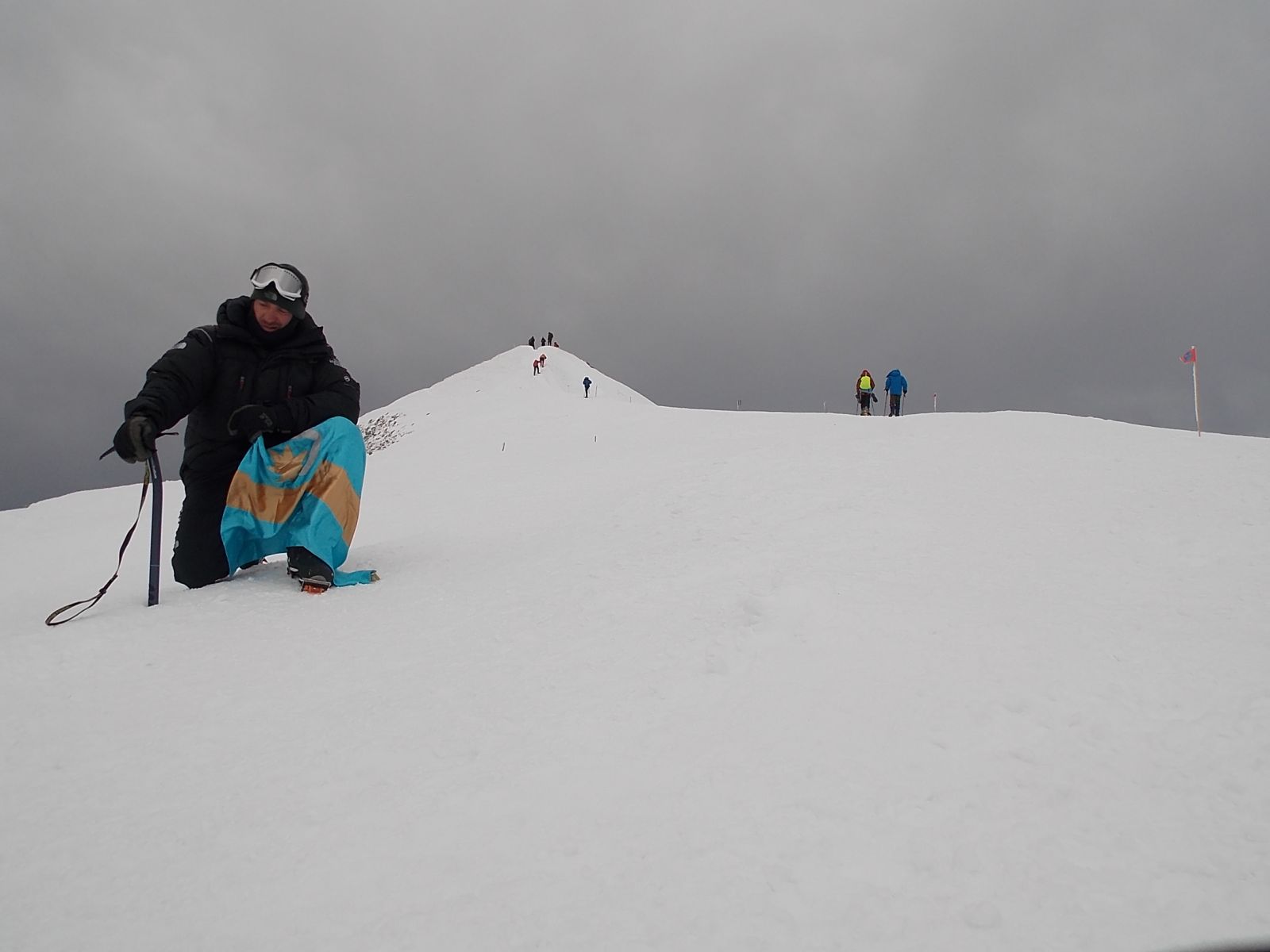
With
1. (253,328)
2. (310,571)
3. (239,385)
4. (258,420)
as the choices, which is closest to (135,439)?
(258,420)

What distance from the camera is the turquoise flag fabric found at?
4.62 m

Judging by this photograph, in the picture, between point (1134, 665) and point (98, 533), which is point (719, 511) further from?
point (98, 533)

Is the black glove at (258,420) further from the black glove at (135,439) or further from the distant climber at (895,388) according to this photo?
the distant climber at (895,388)

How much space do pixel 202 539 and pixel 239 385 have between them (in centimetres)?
Result: 111

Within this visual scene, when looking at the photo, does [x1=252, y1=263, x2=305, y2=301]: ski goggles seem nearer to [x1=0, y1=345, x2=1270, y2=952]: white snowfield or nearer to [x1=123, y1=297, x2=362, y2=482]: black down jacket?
[x1=123, y1=297, x2=362, y2=482]: black down jacket

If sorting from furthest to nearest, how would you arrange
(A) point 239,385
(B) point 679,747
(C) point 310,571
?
1. (A) point 239,385
2. (C) point 310,571
3. (B) point 679,747

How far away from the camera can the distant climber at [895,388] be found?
21.6 meters

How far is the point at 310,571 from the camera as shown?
452cm

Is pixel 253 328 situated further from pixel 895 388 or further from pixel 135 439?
pixel 895 388

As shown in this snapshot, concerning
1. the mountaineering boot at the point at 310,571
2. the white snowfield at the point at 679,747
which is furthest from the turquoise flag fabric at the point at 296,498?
the white snowfield at the point at 679,747

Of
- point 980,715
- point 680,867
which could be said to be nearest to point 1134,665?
point 980,715

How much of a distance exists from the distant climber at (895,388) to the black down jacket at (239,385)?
19.6m

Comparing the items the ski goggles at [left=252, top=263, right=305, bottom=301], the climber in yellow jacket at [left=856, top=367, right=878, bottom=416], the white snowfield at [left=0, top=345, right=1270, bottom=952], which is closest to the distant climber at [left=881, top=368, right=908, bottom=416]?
the climber in yellow jacket at [left=856, top=367, right=878, bottom=416]

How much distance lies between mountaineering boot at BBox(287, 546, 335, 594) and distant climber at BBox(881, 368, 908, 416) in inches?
793
